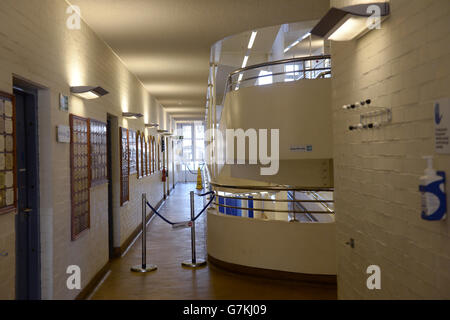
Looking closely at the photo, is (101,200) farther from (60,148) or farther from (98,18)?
(98,18)

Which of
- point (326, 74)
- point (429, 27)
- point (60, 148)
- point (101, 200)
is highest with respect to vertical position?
point (326, 74)

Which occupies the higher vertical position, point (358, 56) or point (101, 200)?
point (358, 56)

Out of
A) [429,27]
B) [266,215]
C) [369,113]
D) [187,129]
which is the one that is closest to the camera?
[429,27]

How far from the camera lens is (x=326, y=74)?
18.7 ft

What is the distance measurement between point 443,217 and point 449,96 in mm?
514

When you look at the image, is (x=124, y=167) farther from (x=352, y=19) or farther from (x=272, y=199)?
(x=352, y=19)

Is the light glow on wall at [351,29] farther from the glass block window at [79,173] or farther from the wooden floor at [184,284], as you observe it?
the wooden floor at [184,284]

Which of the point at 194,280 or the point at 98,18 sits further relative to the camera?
the point at 194,280

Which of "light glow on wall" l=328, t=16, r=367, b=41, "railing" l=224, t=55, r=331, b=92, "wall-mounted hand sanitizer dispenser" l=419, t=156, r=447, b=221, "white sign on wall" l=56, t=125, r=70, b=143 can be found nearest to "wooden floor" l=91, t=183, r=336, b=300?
"white sign on wall" l=56, t=125, r=70, b=143

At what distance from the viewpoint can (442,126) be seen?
194 centimetres

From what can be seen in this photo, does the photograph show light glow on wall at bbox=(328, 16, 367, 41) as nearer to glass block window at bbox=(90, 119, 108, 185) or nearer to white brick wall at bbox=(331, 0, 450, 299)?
white brick wall at bbox=(331, 0, 450, 299)

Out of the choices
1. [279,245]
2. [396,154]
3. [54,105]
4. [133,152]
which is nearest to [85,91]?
[54,105]

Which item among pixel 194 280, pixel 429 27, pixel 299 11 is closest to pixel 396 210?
pixel 429 27

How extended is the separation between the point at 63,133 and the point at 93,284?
6.93 ft
